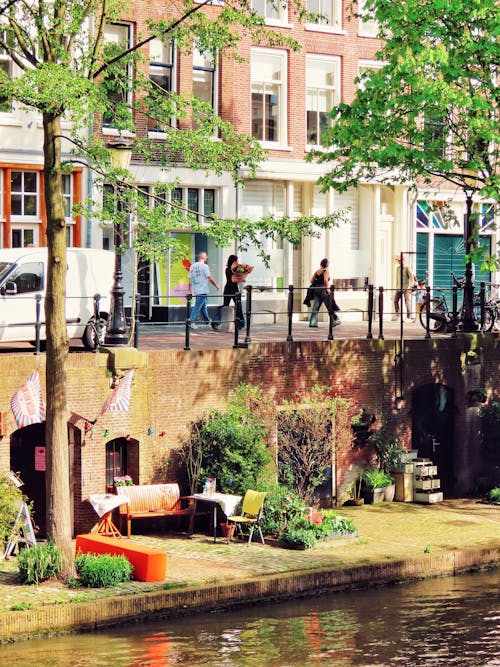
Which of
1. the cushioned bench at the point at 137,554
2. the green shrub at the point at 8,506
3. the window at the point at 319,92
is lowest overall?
the cushioned bench at the point at 137,554

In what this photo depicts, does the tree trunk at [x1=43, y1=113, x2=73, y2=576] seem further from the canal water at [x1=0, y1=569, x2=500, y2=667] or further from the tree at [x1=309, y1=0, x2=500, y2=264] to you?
the tree at [x1=309, y1=0, x2=500, y2=264]

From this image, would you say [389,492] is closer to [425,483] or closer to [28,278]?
[425,483]

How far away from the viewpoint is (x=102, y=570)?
18516mm

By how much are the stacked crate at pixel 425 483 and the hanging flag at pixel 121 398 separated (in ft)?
22.4

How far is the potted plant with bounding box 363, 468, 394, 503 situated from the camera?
26141 mm

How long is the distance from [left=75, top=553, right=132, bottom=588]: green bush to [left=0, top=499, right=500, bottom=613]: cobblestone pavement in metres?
0.17

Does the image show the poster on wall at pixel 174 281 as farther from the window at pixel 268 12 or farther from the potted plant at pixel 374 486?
the potted plant at pixel 374 486

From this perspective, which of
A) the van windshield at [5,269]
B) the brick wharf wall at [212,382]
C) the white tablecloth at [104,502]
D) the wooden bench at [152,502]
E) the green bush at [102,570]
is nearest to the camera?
the green bush at [102,570]

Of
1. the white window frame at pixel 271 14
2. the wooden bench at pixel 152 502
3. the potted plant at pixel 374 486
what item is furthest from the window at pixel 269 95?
the wooden bench at pixel 152 502

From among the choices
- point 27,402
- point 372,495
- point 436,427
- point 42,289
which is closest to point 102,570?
point 27,402

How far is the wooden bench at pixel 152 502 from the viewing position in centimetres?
2225

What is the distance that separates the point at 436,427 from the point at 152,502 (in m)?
7.70

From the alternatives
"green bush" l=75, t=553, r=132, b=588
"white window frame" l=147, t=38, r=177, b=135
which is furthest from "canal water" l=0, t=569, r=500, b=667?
"white window frame" l=147, t=38, r=177, b=135

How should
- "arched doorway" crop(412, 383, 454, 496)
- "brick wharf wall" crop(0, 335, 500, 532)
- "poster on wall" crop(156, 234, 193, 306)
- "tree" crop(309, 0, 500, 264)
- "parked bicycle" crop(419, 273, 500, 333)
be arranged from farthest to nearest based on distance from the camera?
"poster on wall" crop(156, 234, 193, 306), "parked bicycle" crop(419, 273, 500, 333), "arched doorway" crop(412, 383, 454, 496), "tree" crop(309, 0, 500, 264), "brick wharf wall" crop(0, 335, 500, 532)
